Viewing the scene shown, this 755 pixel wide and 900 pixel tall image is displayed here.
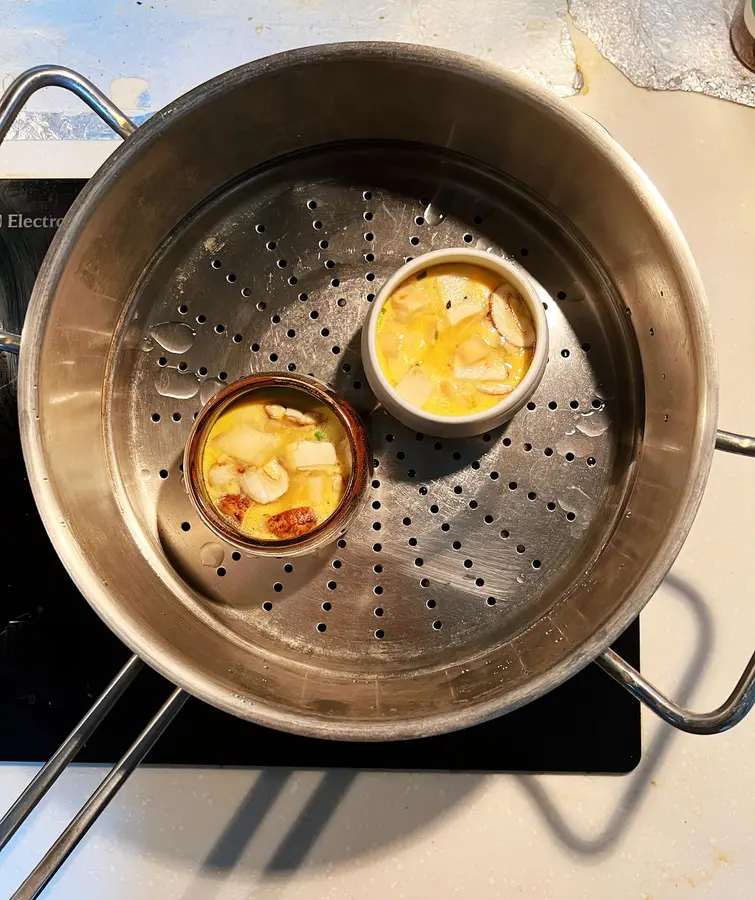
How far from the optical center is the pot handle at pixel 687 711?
51 centimetres

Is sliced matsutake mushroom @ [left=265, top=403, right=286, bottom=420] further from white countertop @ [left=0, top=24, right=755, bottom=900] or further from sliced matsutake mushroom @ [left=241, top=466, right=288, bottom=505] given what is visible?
white countertop @ [left=0, top=24, right=755, bottom=900]

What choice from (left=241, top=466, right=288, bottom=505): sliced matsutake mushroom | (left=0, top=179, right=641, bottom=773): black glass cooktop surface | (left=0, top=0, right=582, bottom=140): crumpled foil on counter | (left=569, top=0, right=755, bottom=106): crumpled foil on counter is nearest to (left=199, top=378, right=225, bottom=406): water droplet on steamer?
(left=241, top=466, right=288, bottom=505): sliced matsutake mushroom

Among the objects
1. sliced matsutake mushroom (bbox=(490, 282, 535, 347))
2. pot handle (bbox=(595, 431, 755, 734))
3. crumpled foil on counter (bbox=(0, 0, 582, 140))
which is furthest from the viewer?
crumpled foil on counter (bbox=(0, 0, 582, 140))

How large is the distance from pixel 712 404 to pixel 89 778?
27.8 inches

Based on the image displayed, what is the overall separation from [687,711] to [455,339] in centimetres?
36

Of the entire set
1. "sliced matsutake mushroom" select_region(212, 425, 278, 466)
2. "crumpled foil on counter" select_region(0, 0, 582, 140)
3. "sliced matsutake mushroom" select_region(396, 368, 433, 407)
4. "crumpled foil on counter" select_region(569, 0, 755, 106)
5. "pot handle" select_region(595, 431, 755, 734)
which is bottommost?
"pot handle" select_region(595, 431, 755, 734)

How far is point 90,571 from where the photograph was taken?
0.53 meters

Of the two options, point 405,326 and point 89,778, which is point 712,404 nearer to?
point 405,326

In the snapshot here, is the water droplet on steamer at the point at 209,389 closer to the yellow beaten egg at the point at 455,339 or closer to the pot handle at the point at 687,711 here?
the yellow beaten egg at the point at 455,339

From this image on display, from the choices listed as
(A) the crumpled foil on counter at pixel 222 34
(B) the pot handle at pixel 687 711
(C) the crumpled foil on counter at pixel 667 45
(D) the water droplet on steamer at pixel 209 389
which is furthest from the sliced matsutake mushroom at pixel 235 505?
(C) the crumpled foil on counter at pixel 667 45

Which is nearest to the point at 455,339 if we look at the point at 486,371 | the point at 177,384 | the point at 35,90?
the point at 486,371

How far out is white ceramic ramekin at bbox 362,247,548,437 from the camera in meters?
0.59

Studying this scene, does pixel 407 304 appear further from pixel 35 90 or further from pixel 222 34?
pixel 222 34

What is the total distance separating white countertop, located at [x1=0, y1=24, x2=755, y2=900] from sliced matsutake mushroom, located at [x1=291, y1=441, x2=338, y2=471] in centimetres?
34
